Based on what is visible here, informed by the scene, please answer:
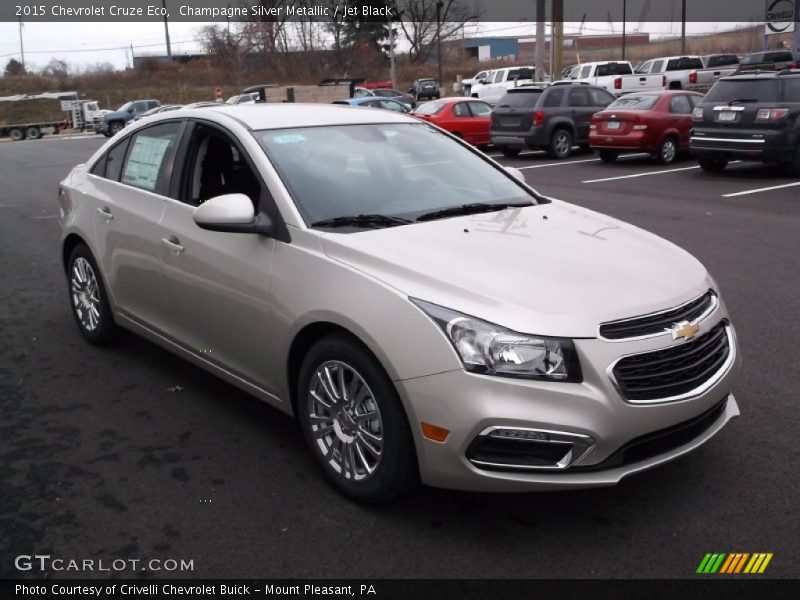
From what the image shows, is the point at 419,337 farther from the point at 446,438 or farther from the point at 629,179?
the point at 629,179


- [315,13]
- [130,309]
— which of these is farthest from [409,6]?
[130,309]

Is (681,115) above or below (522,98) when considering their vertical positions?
below

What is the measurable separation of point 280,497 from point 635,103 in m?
15.4

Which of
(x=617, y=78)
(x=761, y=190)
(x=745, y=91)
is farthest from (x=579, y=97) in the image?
(x=617, y=78)

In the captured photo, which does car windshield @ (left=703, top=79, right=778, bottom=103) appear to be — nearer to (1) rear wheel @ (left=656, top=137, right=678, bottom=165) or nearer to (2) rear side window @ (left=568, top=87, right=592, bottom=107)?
(1) rear wheel @ (left=656, top=137, right=678, bottom=165)

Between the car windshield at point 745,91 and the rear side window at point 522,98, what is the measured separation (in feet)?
17.4

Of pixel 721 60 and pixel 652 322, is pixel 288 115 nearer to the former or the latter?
pixel 652 322

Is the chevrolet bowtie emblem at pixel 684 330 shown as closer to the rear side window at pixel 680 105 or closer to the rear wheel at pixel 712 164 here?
the rear wheel at pixel 712 164

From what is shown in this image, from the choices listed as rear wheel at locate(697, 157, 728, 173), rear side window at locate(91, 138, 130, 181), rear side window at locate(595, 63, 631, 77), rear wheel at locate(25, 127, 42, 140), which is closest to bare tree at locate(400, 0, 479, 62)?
rear wheel at locate(25, 127, 42, 140)

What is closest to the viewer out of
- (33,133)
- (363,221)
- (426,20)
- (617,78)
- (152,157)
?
(363,221)

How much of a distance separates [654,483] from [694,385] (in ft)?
1.92

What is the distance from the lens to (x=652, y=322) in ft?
10.4

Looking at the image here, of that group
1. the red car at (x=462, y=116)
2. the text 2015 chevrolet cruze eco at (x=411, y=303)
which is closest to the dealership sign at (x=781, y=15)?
the red car at (x=462, y=116)

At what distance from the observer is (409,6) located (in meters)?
76.3
